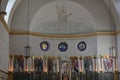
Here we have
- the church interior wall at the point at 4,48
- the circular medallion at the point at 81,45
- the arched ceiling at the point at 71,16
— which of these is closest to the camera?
the church interior wall at the point at 4,48

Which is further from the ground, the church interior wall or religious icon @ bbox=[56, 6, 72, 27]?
religious icon @ bbox=[56, 6, 72, 27]

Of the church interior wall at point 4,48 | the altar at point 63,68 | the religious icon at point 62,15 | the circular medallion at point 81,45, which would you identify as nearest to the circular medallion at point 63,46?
the altar at point 63,68

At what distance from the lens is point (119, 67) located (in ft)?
102

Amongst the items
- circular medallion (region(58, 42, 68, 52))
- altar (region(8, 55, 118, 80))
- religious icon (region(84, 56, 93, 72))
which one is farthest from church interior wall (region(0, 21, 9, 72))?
religious icon (region(84, 56, 93, 72))

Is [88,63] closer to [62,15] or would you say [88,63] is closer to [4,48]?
[62,15]

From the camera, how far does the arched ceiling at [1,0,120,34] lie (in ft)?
107

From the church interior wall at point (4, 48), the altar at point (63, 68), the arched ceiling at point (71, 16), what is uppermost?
the arched ceiling at point (71, 16)

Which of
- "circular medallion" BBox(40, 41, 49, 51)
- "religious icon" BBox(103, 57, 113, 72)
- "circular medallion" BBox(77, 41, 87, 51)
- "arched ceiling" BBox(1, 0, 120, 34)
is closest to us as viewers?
"religious icon" BBox(103, 57, 113, 72)

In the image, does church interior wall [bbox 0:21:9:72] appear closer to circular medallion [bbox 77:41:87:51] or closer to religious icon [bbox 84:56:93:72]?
circular medallion [bbox 77:41:87:51]

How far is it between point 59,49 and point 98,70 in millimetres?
4739

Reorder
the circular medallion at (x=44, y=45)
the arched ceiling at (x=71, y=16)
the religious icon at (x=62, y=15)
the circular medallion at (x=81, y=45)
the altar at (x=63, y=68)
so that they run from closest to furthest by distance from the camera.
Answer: the altar at (x=63, y=68), the arched ceiling at (x=71, y=16), the circular medallion at (x=44, y=45), the religious icon at (x=62, y=15), the circular medallion at (x=81, y=45)

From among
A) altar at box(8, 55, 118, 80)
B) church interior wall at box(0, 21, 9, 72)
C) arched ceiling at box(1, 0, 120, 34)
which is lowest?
altar at box(8, 55, 118, 80)

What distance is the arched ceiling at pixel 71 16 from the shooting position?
3256 centimetres

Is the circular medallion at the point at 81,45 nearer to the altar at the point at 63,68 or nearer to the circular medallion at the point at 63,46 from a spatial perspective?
the altar at the point at 63,68
